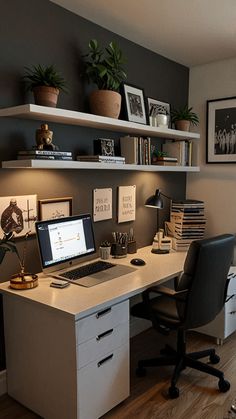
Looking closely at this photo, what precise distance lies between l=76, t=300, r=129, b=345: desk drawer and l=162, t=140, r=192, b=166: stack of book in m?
1.66

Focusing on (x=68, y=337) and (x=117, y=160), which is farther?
(x=117, y=160)

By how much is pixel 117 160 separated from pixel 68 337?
1.24 metres

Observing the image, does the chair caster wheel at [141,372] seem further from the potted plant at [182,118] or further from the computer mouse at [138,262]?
the potted plant at [182,118]

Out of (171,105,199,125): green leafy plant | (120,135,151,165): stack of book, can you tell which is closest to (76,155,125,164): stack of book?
(120,135,151,165): stack of book

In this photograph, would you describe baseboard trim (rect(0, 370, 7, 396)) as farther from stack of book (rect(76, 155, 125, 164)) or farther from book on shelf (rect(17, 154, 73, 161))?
stack of book (rect(76, 155, 125, 164))

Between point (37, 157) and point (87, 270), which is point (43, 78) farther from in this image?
point (87, 270)

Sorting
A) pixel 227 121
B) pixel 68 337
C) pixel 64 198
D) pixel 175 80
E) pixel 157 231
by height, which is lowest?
pixel 68 337

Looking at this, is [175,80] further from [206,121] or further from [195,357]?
[195,357]

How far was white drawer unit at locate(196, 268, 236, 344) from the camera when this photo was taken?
285cm

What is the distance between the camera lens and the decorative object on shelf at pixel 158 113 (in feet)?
9.84

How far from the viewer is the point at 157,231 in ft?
11.1

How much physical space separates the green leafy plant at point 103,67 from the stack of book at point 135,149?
407 millimetres

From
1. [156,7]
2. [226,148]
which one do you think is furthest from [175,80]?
[156,7]

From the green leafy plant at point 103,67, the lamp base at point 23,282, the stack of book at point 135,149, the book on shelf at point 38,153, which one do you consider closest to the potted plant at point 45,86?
the book on shelf at point 38,153
